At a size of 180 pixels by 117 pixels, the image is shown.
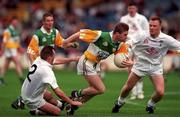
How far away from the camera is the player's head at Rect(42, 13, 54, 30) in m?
16.3

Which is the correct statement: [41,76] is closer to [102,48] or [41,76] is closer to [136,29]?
[102,48]

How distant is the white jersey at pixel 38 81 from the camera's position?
13.5 m

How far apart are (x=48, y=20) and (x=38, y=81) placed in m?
3.00

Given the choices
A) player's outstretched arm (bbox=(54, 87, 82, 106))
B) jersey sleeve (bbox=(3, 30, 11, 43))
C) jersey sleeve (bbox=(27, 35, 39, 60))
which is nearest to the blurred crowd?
jersey sleeve (bbox=(3, 30, 11, 43))

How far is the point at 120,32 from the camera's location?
14.3 meters

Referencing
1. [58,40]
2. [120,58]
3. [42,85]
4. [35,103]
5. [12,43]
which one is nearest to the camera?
[42,85]

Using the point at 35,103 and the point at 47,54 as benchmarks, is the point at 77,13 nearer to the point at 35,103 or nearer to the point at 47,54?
the point at 35,103

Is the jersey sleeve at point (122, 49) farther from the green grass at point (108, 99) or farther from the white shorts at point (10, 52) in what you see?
the white shorts at point (10, 52)

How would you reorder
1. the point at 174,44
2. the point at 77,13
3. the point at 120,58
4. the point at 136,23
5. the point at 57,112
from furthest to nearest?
the point at 77,13 < the point at 136,23 < the point at 174,44 < the point at 120,58 < the point at 57,112

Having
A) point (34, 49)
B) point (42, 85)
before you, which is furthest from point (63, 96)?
point (34, 49)

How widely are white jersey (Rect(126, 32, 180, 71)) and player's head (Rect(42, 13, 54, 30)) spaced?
236cm

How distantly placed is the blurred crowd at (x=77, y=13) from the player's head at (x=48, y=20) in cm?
1639

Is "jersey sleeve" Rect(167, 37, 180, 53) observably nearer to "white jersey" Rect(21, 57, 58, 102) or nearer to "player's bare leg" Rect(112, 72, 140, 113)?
"player's bare leg" Rect(112, 72, 140, 113)

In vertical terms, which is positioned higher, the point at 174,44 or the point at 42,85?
the point at 174,44
